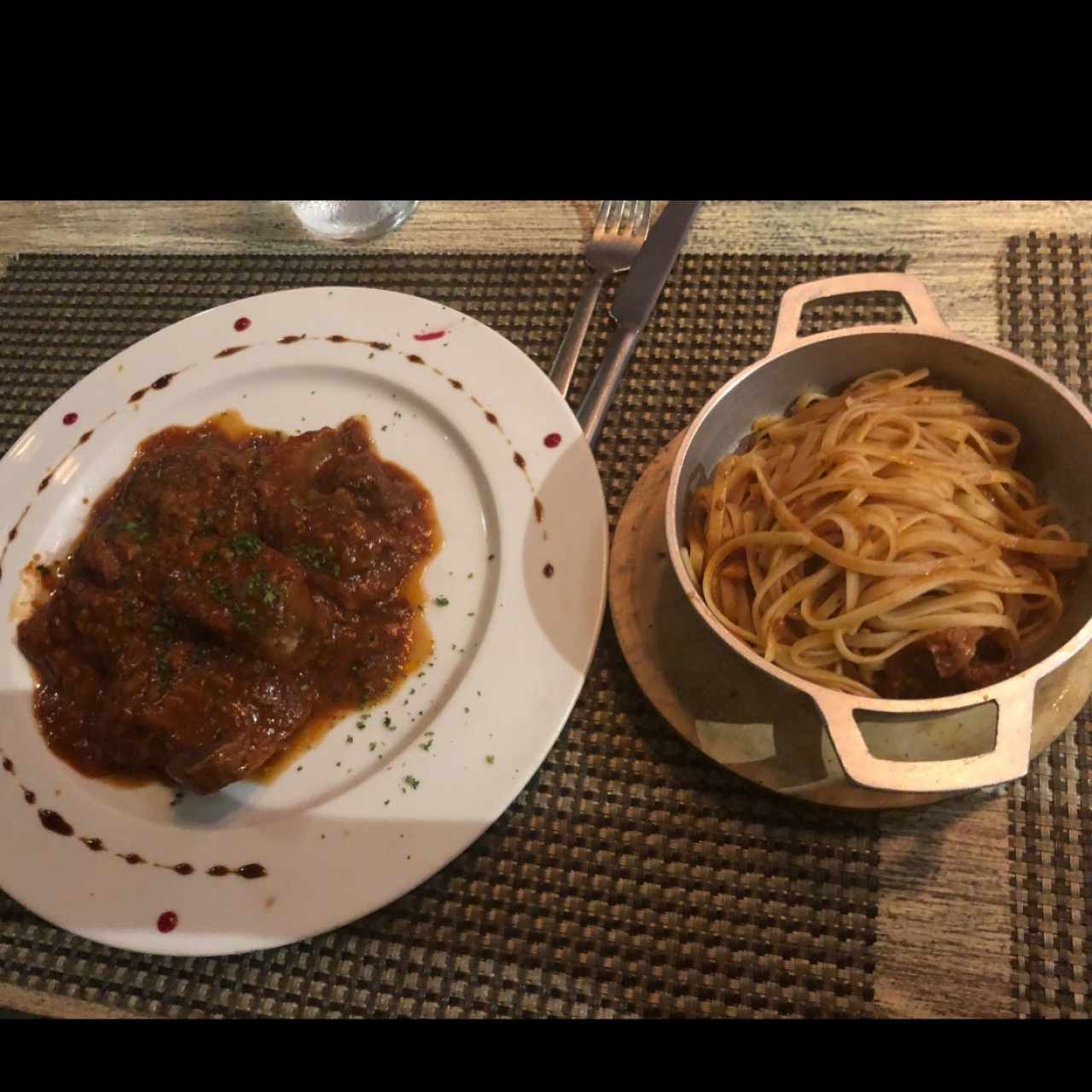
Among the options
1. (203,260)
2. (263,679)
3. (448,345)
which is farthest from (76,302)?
(263,679)

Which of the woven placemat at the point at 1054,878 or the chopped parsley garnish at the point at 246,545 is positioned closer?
the woven placemat at the point at 1054,878

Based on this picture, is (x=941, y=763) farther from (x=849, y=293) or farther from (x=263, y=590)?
(x=263, y=590)

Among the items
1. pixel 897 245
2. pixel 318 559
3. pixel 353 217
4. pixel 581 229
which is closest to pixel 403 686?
pixel 318 559

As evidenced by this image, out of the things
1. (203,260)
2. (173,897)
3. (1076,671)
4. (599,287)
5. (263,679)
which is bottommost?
(1076,671)

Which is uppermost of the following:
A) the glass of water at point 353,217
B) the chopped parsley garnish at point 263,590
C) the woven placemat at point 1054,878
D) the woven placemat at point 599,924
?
the glass of water at point 353,217

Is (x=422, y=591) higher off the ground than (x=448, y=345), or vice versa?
(x=448, y=345)

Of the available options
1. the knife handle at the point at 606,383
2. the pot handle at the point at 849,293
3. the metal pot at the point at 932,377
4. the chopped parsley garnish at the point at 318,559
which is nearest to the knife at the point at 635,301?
the knife handle at the point at 606,383

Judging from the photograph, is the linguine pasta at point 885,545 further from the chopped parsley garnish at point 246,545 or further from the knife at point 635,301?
the chopped parsley garnish at point 246,545

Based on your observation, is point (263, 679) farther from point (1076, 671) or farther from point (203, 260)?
point (1076, 671)
